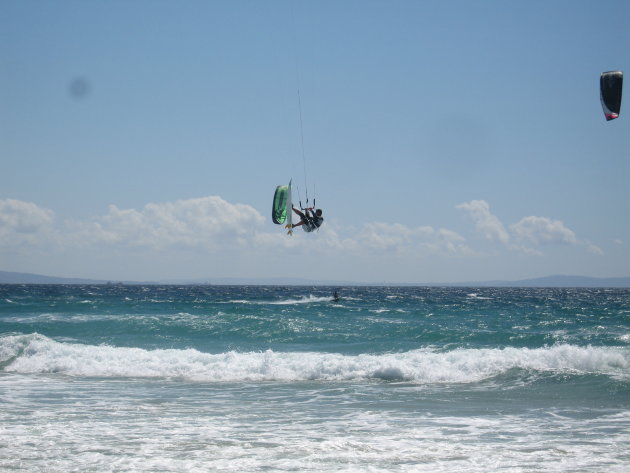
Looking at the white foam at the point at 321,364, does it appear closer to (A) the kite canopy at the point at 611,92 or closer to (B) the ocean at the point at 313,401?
(B) the ocean at the point at 313,401

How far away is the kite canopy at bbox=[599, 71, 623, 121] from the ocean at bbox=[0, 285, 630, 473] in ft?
18.8

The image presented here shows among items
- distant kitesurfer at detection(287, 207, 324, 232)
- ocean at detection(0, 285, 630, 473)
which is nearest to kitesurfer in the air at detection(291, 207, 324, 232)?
distant kitesurfer at detection(287, 207, 324, 232)

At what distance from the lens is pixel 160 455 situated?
356 inches

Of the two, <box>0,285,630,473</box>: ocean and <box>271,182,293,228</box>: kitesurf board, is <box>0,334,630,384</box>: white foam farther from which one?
<box>271,182,293,228</box>: kitesurf board

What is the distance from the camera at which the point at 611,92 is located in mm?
12359

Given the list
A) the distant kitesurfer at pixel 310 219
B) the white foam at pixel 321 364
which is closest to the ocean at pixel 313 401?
the white foam at pixel 321 364

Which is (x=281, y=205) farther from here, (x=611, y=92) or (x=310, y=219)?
(x=611, y=92)

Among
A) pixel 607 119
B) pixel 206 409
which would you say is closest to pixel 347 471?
pixel 206 409

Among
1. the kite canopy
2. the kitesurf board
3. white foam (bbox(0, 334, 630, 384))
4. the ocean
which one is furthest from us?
white foam (bbox(0, 334, 630, 384))

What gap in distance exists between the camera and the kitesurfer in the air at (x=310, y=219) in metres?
14.6

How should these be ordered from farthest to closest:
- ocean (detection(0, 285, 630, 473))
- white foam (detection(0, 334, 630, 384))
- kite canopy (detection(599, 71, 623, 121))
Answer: white foam (detection(0, 334, 630, 384)), kite canopy (detection(599, 71, 623, 121)), ocean (detection(0, 285, 630, 473))

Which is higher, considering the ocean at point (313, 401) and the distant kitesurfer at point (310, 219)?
the distant kitesurfer at point (310, 219)

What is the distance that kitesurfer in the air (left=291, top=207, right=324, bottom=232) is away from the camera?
14555 mm

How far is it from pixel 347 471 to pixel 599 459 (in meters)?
3.52
